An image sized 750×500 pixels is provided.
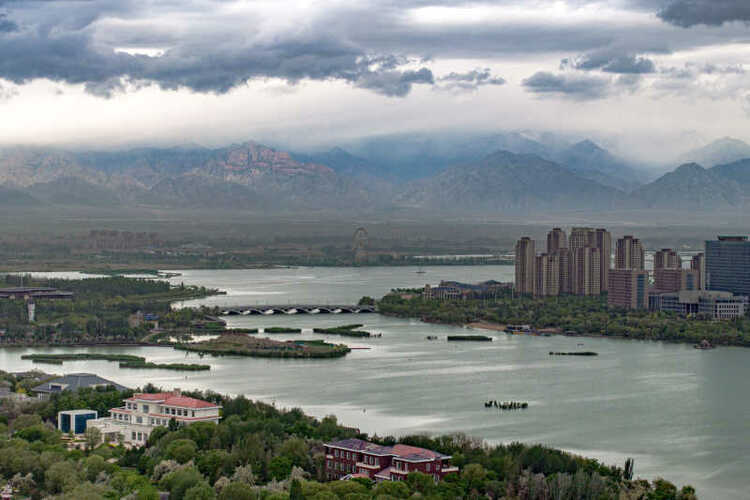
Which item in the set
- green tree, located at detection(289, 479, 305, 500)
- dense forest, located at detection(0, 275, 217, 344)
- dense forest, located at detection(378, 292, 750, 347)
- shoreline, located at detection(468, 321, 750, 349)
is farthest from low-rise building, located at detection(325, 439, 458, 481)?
dense forest, located at detection(378, 292, 750, 347)

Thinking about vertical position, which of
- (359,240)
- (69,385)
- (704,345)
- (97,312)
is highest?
(359,240)

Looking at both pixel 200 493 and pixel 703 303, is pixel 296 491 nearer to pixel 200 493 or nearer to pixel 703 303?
pixel 200 493

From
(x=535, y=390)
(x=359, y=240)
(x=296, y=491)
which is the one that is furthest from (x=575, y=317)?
(x=359, y=240)

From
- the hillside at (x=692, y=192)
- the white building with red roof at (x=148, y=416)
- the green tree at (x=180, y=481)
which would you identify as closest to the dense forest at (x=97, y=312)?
the white building with red roof at (x=148, y=416)

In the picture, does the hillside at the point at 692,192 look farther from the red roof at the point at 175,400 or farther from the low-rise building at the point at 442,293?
the red roof at the point at 175,400

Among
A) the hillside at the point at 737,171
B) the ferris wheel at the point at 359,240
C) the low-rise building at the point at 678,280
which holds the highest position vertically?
the hillside at the point at 737,171

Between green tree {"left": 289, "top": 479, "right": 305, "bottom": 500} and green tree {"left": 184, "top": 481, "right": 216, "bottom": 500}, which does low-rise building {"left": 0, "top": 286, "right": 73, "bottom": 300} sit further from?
green tree {"left": 289, "top": 479, "right": 305, "bottom": 500}

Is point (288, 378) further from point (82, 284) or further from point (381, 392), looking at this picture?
point (82, 284)
